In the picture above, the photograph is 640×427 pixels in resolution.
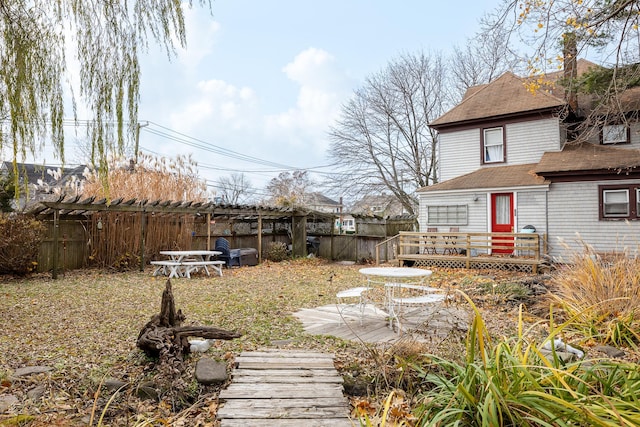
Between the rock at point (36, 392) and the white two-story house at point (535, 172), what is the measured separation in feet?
37.1

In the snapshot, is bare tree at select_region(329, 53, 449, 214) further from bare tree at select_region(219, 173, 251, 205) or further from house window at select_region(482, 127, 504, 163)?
bare tree at select_region(219, 173, 251, 205)

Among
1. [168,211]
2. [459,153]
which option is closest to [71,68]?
[168,211]

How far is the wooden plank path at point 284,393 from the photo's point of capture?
116 inches

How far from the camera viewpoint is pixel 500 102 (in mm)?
14297

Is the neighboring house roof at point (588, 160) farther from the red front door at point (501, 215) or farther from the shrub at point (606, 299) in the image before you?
the shrub at point (606, 299)

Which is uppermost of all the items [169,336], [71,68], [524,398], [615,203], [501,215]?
[71,68]

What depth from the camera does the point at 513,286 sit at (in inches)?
306

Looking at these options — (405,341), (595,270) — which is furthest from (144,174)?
(595,270)

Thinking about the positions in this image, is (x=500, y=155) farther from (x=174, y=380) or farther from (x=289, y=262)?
(x=174, y=380)

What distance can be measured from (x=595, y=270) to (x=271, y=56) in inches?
186

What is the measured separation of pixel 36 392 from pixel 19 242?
8389mm

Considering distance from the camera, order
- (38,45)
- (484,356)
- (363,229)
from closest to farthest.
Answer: (484,356) → (38,45) → (363,229)

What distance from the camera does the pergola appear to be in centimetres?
1052

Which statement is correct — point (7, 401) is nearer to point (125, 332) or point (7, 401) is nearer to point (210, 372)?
point (210, 372)
